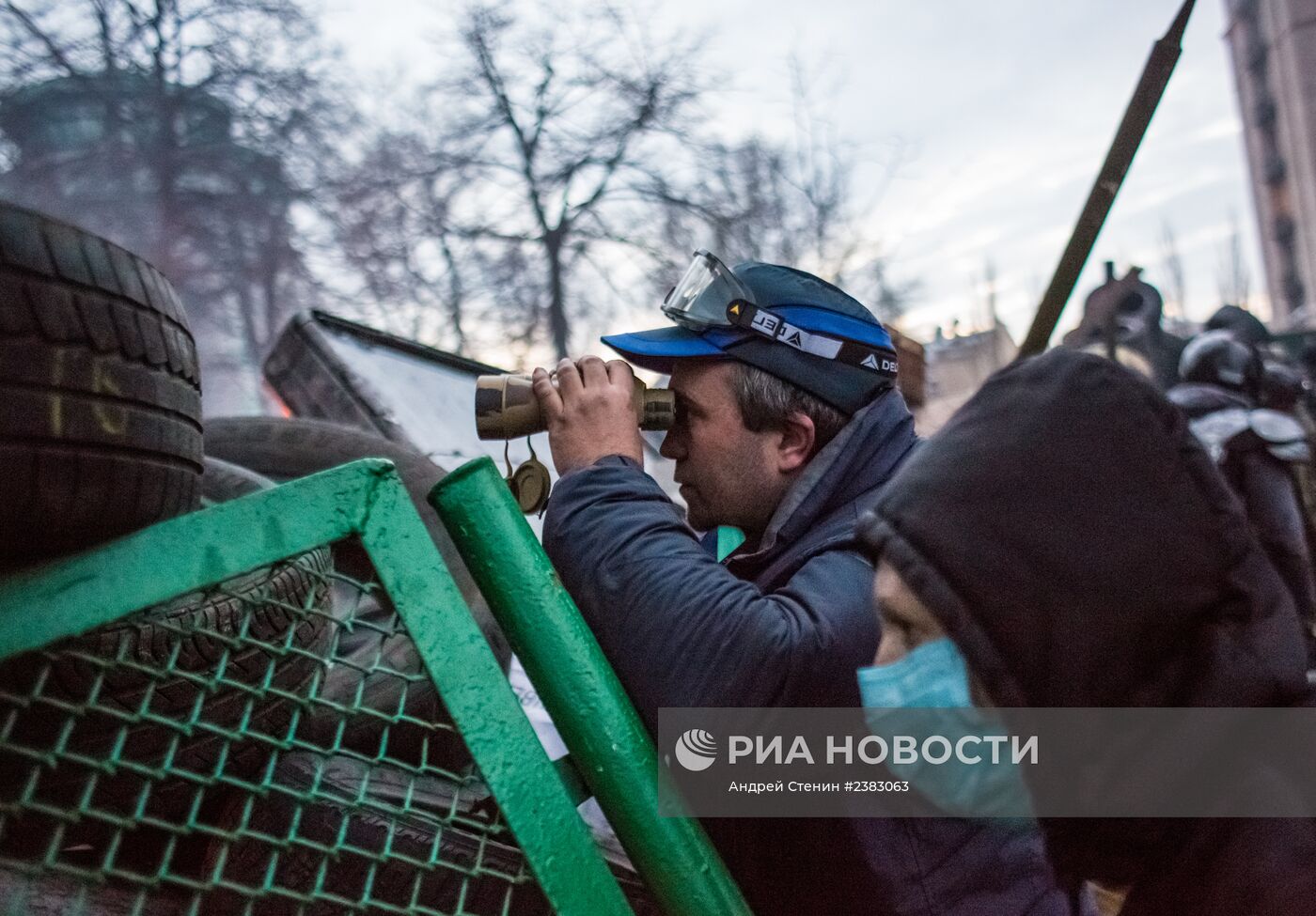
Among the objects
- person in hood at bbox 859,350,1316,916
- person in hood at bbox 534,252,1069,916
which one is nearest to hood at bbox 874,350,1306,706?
person in hood at bbox 859,350,1316,916

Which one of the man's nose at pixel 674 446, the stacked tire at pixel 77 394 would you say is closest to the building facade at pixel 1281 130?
the man's nose at pixel 674 446

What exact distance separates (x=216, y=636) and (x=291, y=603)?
146mm

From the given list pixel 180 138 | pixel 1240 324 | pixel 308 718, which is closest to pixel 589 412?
pixel 308 718

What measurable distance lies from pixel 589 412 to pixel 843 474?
453 millimetres

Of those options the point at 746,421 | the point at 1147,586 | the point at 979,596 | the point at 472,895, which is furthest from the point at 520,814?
the point at 746,421

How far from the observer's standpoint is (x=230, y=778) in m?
1.11

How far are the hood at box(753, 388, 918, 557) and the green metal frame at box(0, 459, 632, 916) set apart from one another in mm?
617

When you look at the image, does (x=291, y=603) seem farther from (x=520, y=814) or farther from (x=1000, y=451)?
(x=1000, y=451)

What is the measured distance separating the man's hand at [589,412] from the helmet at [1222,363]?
4851 millimetres

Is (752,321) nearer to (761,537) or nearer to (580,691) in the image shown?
(761,537)

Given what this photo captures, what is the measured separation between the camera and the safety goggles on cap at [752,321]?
184cm

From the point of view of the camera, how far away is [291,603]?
126cm

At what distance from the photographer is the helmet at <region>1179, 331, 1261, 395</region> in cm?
540

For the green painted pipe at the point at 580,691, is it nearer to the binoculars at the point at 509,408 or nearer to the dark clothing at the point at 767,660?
the dark clothing at the point at 767,660
